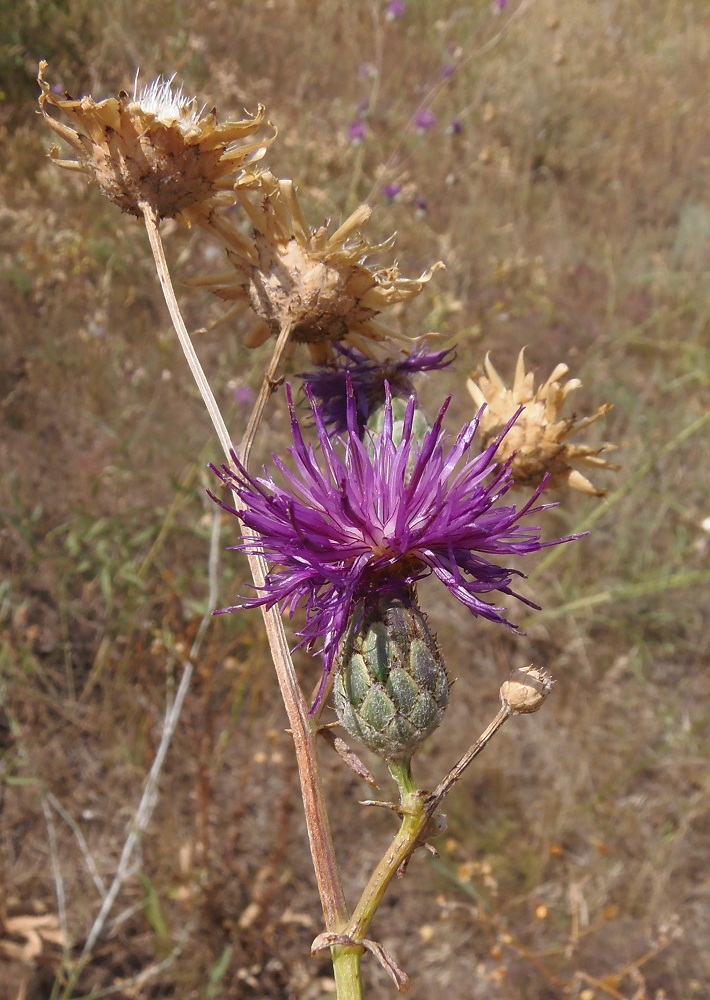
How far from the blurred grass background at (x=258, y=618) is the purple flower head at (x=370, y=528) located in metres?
0.88

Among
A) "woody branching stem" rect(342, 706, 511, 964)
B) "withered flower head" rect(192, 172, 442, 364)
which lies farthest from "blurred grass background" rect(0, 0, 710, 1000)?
"woody branching stem" rect(342, 706, 511, 964)

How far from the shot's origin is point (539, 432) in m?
1.67

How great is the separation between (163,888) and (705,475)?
4079 mm

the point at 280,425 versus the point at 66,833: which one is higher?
the point at 280,425

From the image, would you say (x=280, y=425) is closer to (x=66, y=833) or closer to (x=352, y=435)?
(x=66, y=833)

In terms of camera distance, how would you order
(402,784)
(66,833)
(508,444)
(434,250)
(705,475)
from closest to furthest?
(402,784) < (508,444) < (66,833) < (705,475) < (434,250)

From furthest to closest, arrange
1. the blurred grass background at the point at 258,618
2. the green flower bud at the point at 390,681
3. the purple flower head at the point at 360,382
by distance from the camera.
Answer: the blurred grass background at the point at 258,618, the purple flower head at the point at 360,382, the green flower bud at the point at 390,681

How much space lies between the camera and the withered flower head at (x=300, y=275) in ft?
4.81

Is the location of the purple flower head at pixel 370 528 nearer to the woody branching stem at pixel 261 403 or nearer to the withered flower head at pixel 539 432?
the woody branching stem at pixel 261 403

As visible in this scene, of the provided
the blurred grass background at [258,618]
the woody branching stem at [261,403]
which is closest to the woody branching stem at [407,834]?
the woody branching stem at [261,403]

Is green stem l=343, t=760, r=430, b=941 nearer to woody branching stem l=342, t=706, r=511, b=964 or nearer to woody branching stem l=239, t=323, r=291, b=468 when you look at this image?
woody branching stem l=342, t=706, r=511, b=964

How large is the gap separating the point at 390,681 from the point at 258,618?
2.52m

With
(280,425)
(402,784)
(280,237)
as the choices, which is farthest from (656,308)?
(402,784)

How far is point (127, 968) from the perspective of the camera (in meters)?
3.20
